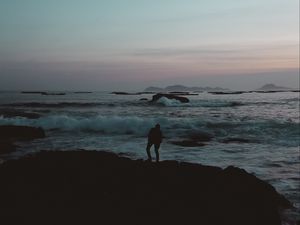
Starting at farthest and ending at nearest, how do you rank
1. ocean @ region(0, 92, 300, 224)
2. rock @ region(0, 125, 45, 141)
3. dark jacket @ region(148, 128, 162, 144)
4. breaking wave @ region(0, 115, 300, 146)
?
breaking wave @ region(0, 115, 300, 146) < rock @ region(0, 125, 45, 141) < ocean @ region(0, 92, 300, 224) < dark jacket @ region(148, 128, 162, 144)

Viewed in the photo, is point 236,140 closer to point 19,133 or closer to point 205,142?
point 205,142

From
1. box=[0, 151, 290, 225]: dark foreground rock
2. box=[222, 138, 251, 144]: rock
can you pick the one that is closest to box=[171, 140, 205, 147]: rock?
box=[222, 138, 251, 144]: rock

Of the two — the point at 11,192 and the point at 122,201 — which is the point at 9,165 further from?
the point at 122,201

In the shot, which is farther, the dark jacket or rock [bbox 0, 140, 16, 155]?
rock [bbox 0, 140, 16, 155]

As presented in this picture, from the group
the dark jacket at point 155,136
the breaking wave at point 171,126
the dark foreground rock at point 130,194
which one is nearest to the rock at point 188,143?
the breaking wave at point 171,126

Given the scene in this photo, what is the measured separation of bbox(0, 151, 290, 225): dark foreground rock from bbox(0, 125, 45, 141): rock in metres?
17.3

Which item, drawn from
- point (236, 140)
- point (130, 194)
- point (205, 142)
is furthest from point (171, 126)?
point (130, 194)

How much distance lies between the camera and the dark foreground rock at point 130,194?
9.20 m

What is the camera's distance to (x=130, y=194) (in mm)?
10031

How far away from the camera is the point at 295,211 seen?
11750 mm

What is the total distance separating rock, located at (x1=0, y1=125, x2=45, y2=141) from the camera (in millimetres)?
29281

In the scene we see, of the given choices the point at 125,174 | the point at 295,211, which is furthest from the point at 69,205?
the point at 295,211

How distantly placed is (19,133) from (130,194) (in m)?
21.8

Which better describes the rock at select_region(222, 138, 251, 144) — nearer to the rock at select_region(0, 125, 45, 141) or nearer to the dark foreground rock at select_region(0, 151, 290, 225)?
the rock at select_region(0, 125, 45, 141)
